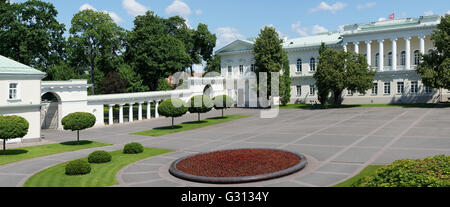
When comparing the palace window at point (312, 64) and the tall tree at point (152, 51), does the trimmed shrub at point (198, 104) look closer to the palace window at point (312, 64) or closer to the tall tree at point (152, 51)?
the tall tree at point (152, 51)

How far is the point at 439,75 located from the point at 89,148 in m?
49.3

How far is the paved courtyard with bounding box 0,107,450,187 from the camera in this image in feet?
72.8

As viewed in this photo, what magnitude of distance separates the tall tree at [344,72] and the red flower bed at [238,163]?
38.0m

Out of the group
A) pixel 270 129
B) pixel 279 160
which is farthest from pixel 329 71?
pixel 279 160

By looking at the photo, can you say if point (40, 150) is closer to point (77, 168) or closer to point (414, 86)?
point (77, 168)

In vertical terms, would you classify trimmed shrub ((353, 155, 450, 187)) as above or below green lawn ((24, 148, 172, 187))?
above

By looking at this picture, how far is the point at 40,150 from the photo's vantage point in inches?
1359

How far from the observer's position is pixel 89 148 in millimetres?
35812

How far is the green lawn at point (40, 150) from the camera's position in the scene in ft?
102

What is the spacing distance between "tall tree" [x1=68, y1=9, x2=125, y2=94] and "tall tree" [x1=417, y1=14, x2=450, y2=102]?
57998 mm

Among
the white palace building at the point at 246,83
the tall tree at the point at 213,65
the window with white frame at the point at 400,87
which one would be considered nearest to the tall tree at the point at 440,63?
the white palace building at the point at 246,83

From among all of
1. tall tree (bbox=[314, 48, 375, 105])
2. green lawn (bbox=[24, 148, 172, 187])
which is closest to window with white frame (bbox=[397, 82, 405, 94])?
tall tree (bbox=[314, 48, 375, 105])

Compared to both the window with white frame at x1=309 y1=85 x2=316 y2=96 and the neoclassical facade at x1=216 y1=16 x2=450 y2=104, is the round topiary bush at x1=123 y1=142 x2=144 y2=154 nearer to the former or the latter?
the neoclassical facade at x1=216 y1=16 x2=450 y2=104

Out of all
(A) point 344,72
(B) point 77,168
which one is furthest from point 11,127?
(A) point 344,72
